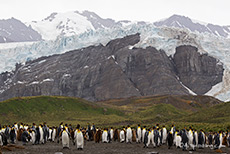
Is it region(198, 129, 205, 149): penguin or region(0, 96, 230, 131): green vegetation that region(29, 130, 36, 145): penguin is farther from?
region(0, 96, 230, 131): green vegetation

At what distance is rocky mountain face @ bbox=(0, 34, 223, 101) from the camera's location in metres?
145

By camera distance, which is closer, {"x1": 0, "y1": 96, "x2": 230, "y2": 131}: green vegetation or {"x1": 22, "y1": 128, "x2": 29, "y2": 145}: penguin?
{"x1": 22, "y1": 128, "x2": 29, "y2": 145}: penguin

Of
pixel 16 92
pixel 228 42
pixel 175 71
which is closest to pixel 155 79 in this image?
pixel 175 71

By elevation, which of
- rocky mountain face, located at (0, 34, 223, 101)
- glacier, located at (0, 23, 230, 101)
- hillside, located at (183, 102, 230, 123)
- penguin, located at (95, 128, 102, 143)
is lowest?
penguin, located at (95, 128, 102, 143)

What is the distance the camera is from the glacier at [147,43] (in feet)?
507

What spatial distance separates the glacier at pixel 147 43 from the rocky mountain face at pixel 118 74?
12.2ft

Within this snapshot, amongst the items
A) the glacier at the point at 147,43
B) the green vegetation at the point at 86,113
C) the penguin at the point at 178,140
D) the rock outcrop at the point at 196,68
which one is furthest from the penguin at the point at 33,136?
the rock outcrop at the point at 196,68

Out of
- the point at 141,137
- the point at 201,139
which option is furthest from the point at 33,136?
the point at 201,139

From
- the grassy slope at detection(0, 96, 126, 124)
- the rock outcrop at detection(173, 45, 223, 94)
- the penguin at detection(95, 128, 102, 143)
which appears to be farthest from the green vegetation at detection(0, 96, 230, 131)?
the rock outcrop at detection(173, 45, 223, 94)

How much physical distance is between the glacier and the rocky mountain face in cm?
371

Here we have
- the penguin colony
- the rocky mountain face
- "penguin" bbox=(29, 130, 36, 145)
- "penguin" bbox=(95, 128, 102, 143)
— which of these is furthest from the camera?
the rocky mountain face

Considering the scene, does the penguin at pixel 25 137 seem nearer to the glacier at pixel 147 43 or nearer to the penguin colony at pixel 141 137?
the penguin colony at pixel 141 137

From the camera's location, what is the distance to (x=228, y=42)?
158 meters

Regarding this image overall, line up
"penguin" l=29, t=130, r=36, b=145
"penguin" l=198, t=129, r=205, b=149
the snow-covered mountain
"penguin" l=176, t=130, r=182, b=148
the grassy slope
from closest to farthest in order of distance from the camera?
"penguin" l=176, t=130, r=182, b=148 → "penguin" l=198, t=129, r=205, b=149 → "penguin" l=29, t=130, r=36, b=145 → the grassy slope → the snow-covered mountain
